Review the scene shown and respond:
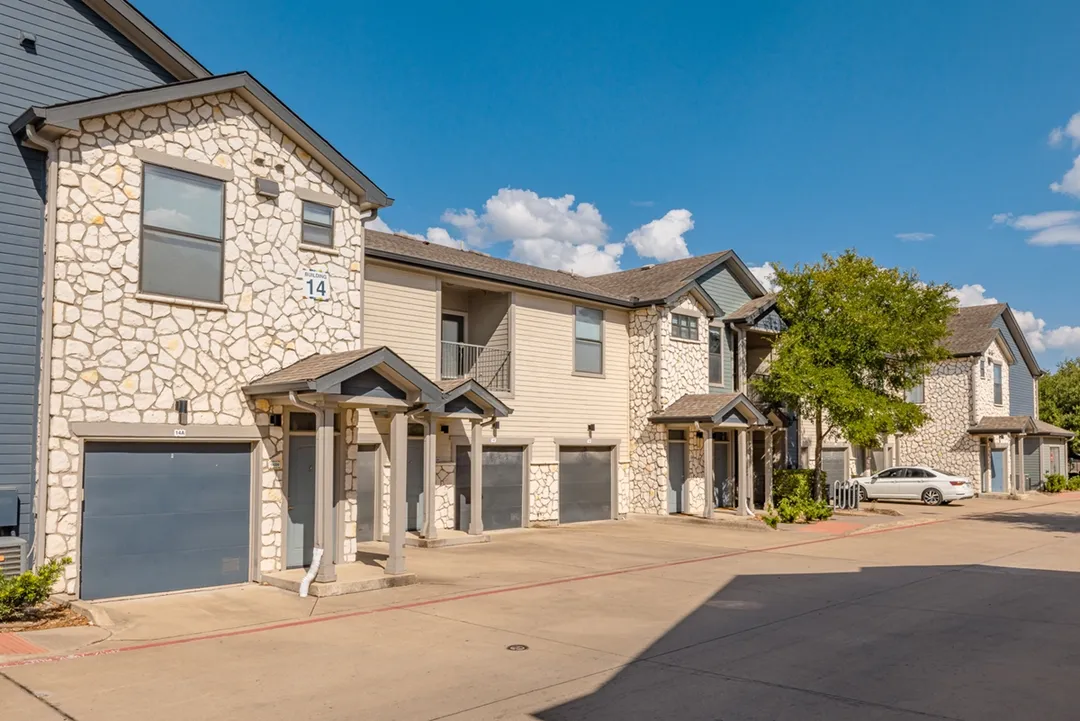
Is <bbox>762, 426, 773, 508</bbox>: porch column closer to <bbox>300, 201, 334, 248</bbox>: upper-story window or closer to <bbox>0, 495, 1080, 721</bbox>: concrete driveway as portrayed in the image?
<bbox>0, 495, 1080, 721</bbox>: concrete driveway

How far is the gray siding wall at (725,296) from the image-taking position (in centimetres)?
2767

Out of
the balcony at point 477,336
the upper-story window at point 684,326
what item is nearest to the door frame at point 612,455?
the balcony at point 477,336

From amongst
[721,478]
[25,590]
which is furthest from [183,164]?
[721,478]

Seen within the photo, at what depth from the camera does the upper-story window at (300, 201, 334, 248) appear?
14.7m

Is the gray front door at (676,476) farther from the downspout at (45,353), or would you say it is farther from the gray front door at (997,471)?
the gray front door at (997,471)

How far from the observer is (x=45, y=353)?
11711 millimetres

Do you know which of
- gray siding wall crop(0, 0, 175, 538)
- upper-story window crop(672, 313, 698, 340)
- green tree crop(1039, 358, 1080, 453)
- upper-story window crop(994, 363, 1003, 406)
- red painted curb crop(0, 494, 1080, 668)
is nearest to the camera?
red painted curb crop(0, 494, 1080, 668)

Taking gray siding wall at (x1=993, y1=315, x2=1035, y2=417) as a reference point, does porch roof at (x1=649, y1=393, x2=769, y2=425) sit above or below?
below

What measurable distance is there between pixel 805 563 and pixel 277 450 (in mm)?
10061

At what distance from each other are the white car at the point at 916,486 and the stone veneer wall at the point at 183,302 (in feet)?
84.0

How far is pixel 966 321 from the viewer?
43.0 metres

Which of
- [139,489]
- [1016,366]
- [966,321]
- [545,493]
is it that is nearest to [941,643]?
[139,489]

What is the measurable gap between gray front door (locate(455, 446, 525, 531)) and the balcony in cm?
172

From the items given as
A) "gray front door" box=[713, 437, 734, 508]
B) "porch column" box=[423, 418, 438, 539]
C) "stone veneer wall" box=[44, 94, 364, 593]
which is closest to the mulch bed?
"stone veneer wall" box=[44, 94, 364, 593]
